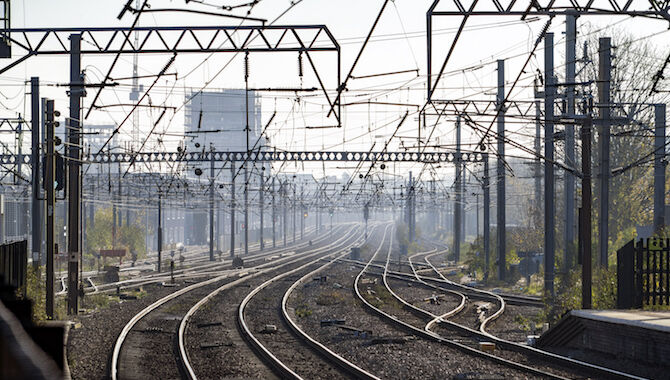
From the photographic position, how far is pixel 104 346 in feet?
58.0

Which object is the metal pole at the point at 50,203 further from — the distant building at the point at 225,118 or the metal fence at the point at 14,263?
the distant building at the point at 225,118

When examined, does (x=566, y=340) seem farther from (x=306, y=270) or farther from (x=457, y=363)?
A: (x=306, y=270)

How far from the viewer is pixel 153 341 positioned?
61.5ft

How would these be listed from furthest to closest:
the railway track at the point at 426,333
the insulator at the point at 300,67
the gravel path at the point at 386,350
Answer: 1. the insulator at the point at 300,67
2. the gravel path at the point at 386,350
3. the railway track at the point at 426,333

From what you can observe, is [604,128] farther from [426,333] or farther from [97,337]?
[97,337]

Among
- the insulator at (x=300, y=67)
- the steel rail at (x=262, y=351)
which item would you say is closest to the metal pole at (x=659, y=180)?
the steel rail at (x=262, y=351)

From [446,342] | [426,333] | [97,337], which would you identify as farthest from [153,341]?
[446,342]

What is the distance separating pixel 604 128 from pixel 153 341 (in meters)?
14.0

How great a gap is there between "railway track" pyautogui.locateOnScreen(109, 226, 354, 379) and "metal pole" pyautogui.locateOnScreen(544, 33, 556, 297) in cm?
1077

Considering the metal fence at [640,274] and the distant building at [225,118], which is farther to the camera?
the distant building at [225,118]

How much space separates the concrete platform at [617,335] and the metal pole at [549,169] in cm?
544

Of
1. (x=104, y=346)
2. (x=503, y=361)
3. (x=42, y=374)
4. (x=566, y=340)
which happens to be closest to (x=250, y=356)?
(x=104, y=346)

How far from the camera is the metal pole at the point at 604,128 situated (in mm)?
22703

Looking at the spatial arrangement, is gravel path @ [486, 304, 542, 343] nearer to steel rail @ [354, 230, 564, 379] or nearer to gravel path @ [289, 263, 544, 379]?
steel rail @ [354, 230, 564, 379]
